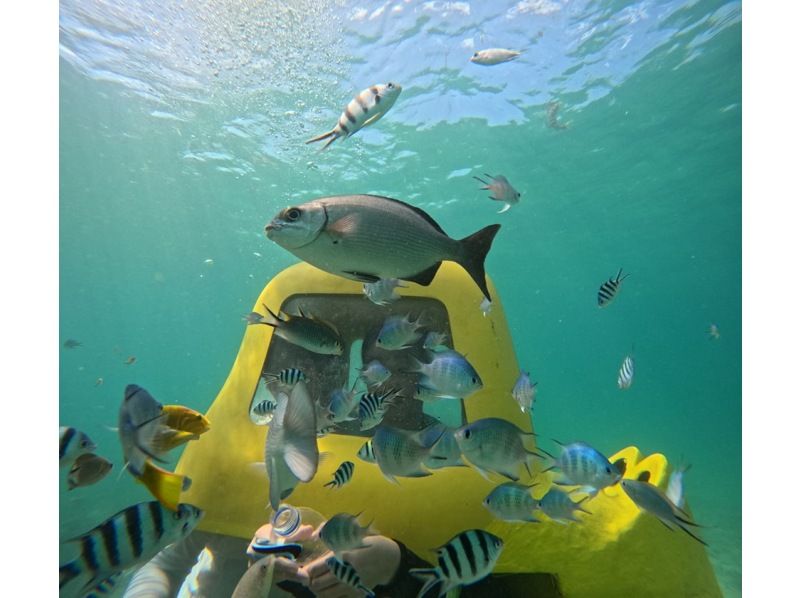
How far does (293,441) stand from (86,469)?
1.77 m

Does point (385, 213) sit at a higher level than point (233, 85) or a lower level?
lower

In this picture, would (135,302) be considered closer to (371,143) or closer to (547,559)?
(371,143)

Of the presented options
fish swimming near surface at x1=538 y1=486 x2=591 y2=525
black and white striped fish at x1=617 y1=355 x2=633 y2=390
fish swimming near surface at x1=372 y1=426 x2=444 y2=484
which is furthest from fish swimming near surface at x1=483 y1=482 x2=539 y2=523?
black and white striped fish at x1=617 y1=355 x2=633 y2=390

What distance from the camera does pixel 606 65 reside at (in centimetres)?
1537

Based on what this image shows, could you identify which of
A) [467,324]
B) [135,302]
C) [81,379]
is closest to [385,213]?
[467,324]

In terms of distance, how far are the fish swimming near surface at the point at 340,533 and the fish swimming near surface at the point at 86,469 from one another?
1.48 meters

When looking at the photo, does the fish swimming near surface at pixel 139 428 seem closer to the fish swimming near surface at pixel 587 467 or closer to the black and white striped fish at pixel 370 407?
the black and white striped fish at pixel 370 407

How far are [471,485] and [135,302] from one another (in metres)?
94.2

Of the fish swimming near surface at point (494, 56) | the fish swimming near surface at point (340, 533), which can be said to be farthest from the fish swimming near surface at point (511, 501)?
the fish swimming near surface at point (494, 56)

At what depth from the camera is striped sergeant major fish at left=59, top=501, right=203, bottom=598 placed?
72.4 inches

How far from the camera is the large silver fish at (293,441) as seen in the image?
1.83m

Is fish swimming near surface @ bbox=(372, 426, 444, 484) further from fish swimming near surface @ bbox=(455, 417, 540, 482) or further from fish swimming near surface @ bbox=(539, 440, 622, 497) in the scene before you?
fish swimming near surface @ bbox=(539, 440, 622, 497)

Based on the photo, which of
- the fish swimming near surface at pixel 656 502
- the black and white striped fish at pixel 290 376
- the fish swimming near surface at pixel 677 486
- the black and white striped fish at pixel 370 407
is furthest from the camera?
the black and white striped fish at pixel 290 376

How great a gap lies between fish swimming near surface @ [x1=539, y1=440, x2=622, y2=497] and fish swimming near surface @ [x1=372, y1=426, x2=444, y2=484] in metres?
0.84
